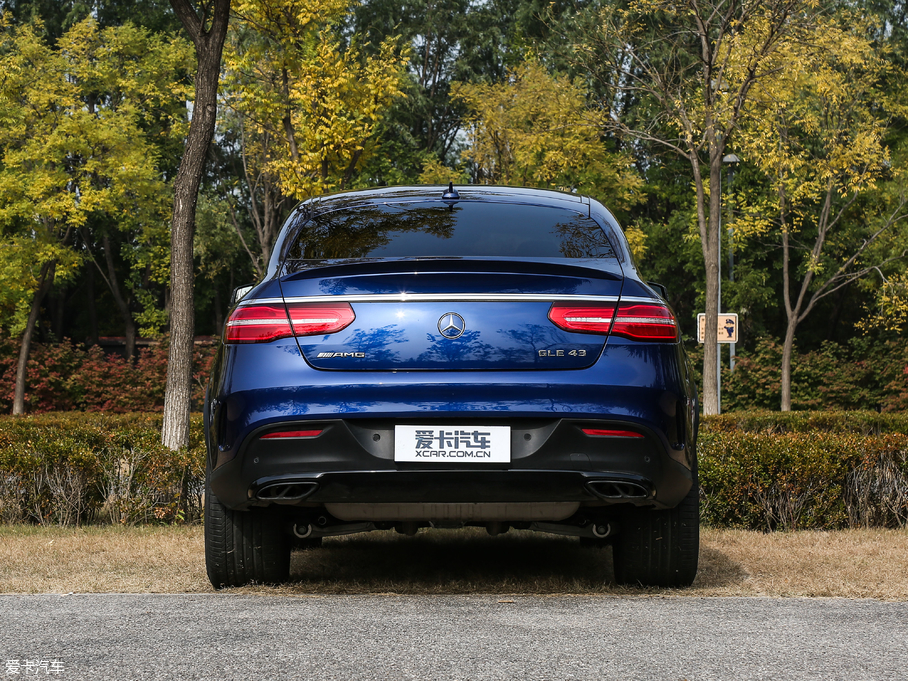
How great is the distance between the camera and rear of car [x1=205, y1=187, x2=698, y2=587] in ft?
13.1

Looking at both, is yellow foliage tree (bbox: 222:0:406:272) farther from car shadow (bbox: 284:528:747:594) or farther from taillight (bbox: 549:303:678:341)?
taillight (bbox: 549:303:678:341)

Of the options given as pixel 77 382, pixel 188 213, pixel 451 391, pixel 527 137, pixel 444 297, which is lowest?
pixel 77 382

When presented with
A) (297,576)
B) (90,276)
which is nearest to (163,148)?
(90,276)

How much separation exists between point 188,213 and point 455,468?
23.1ft

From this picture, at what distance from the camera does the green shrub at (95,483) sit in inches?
296

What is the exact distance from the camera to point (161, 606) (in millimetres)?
4336

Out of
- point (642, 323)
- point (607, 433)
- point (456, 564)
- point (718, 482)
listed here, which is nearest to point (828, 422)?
point (718, 482)

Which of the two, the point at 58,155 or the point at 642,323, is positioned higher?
the point at 58,155

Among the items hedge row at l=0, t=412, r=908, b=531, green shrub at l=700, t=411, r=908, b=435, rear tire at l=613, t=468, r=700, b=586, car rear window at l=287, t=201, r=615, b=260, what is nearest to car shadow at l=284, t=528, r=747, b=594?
rear tire at l=613, t=468, r=700, b=586

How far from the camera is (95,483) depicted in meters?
7.61

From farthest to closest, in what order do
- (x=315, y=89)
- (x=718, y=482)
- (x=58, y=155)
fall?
(x=58, y=155) < (x=315, y=89) < (x=718, y=482)

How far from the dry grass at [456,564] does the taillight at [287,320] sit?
1328 mm

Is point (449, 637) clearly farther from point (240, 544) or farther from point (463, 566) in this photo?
point (463, 566)

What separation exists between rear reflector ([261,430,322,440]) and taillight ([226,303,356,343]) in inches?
14.7
